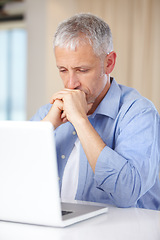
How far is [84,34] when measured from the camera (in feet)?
5.30

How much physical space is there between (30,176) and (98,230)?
0.23 meters

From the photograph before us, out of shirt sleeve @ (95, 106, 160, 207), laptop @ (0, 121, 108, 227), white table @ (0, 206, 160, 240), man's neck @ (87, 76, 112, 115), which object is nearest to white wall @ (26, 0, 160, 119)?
man's neck @ (87, 76, 112, 115)

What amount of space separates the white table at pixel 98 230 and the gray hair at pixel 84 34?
78 cm

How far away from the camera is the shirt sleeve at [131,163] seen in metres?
1.33

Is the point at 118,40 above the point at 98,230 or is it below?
above

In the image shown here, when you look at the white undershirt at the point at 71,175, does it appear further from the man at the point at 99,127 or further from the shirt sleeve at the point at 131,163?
the shirt sleeve at the point at 131,163

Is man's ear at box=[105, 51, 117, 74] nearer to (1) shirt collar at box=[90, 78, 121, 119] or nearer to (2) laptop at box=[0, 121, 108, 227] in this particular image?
(1) shirt collar at box=[90, 78, 121, 119]

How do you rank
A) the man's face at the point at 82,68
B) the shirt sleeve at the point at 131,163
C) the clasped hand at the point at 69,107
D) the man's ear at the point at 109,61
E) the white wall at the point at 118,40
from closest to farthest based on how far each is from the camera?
the shirt sleeve at the point at 131,163, the clasped hand at the point at 69,107, the man's face at the point at 82,68, the man's ear at the point at 109,61, the white wall at the point at 118,40

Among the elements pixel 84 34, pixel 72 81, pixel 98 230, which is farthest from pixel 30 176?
pixel 84 34

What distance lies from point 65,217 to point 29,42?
361 cm

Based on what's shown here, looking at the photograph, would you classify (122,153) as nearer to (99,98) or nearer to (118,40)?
(99,98)

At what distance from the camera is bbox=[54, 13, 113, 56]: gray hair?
1607 mm

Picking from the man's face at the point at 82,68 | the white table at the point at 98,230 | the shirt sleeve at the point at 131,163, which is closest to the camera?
the white table at the point at 98,230

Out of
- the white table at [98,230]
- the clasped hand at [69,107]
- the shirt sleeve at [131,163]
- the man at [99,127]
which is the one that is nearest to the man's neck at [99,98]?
the man at [99,127]
